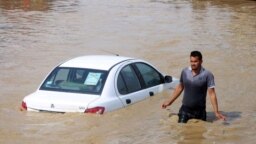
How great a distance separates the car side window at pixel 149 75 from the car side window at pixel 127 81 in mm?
308

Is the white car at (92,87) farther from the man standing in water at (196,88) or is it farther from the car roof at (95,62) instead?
the man standing in water at (196,88)

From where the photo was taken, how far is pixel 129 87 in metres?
11.3

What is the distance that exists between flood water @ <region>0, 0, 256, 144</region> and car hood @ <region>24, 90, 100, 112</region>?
0.13 m

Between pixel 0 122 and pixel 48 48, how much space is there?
12043 millimetres

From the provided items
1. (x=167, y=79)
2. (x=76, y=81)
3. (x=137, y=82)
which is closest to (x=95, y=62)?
(x=76, y=81)

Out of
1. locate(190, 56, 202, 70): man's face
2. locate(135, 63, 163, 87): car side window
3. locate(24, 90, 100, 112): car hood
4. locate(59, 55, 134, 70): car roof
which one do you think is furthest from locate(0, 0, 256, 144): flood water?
locate(190, 56, 202, 70): man's face

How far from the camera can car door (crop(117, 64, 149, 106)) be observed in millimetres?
11062

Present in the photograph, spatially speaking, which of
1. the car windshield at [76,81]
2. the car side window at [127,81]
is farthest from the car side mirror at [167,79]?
the car windshield at [76,81]

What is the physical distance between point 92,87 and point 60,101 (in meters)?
0.62

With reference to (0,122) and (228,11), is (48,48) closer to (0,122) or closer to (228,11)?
(0,122)

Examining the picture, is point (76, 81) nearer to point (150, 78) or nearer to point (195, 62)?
point (150, 78)

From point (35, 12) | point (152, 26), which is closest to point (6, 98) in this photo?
point (152, 26)

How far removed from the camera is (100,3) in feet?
151

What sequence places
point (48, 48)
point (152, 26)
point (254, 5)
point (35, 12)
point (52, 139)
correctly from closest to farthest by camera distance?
point (52, 139)
point (48, 48)
point (152, 26)
point (35, 12)
point (254, 5)
